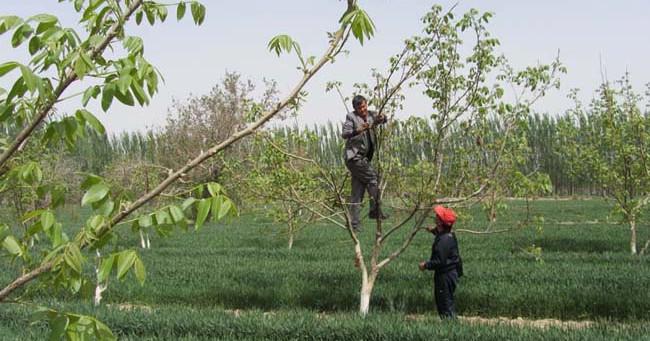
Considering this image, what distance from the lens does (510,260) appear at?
42.7ft

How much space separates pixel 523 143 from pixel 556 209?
25.6 meters

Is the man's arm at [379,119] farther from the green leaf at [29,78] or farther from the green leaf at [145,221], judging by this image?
the green leaf at [29,78]

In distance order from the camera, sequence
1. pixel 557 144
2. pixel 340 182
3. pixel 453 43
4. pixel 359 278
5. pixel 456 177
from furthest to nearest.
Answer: pixel 557 144 < pixel 359 278 < pixel 340 182 < pixel 456 177 < pixel 453 43

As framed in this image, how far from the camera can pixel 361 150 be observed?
743cm

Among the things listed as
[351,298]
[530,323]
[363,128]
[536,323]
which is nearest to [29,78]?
[363,128]

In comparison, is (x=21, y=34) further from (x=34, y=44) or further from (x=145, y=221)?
(x=145, y=221)

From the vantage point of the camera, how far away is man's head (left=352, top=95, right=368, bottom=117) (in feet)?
23.3

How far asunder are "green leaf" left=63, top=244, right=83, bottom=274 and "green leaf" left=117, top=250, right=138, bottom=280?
0.33 feet

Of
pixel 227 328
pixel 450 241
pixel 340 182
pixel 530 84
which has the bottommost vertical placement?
pixel 227 328

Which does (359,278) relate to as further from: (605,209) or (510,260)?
(605,209)

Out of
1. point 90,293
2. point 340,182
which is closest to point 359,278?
point 340,182

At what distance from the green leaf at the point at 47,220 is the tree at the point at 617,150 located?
12.1 meters

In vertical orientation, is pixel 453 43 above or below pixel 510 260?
above

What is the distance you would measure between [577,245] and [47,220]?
54.1 ft
